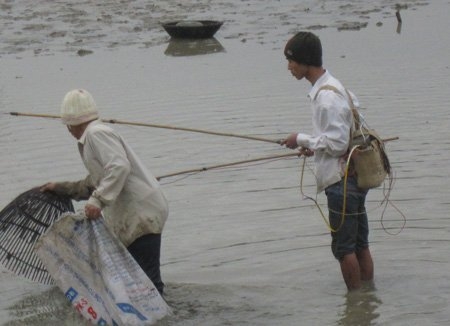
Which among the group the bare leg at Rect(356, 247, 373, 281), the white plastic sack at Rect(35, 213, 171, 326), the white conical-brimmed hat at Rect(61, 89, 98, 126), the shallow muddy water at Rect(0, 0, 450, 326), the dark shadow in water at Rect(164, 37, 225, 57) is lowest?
the dark shadow in water at Rect(164, 37, 225, 57)

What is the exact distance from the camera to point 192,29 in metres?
20.6

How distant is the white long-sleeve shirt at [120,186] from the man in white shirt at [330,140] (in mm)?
885

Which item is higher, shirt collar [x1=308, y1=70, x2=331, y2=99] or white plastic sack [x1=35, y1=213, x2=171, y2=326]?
shirt collar [x1=308, y1=70, x2=331, y2=99]

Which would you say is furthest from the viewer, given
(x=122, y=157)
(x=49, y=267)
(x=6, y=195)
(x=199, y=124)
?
(x=199, y=124)

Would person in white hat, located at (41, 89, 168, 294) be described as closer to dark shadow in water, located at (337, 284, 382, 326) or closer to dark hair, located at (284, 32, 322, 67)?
dark hair, located at (284, 32, 322, 67)

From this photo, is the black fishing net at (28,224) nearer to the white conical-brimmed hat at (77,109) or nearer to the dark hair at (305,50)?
the white conical-brimmed hat at (77,109)

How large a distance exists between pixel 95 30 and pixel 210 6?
4757mm

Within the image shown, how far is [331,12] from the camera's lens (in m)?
24.5

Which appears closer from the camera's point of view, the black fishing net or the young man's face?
the young man's face

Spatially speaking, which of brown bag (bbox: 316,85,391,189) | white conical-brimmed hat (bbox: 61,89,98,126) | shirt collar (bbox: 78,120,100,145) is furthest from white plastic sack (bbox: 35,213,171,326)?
brown bag (bbox: 316,85,391,189)

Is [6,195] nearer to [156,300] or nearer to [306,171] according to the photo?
[306,171]

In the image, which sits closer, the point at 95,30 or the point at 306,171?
the point at 306,171

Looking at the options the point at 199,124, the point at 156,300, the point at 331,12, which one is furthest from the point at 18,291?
the point at 331,12

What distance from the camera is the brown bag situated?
6418mm
